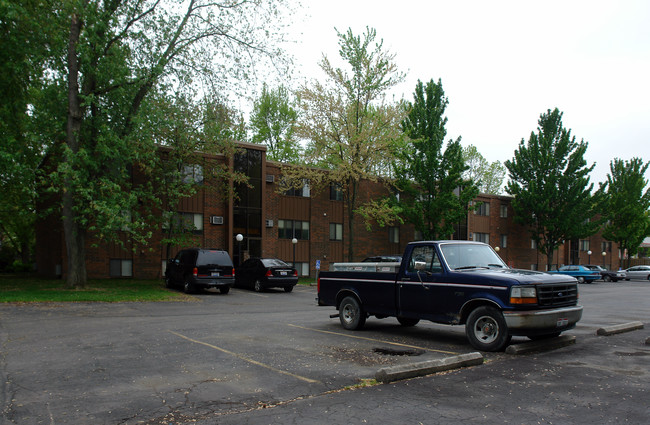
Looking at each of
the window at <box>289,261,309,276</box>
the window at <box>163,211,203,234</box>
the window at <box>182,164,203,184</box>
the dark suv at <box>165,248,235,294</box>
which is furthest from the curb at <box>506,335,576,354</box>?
the window at <box>289,261,309,276</box>

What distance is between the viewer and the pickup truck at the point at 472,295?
8.42m

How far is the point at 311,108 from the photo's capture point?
33000 mm

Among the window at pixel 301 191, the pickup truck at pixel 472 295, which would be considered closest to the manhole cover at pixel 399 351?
the pickup truck at pixel 472 295

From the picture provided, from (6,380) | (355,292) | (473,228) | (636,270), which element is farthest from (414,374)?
(636,270)

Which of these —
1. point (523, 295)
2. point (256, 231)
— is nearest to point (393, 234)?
point (256, 231)

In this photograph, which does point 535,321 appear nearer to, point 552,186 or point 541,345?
point 541,345

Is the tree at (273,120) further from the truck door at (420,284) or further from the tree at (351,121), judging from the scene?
the truck door at (420,284)

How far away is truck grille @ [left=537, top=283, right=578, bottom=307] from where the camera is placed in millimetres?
8578

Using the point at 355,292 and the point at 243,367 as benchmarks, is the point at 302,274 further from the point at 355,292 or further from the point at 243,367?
the point at 243,367

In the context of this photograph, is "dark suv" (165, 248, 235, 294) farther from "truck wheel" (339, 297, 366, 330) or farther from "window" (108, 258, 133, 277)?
"truck wheel" (339, 297, 366, 330)

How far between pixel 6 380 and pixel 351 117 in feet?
91.7

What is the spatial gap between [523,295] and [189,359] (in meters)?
5.65

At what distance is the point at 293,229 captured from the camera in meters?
34.6

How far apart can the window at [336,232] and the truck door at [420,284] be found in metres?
26.5
